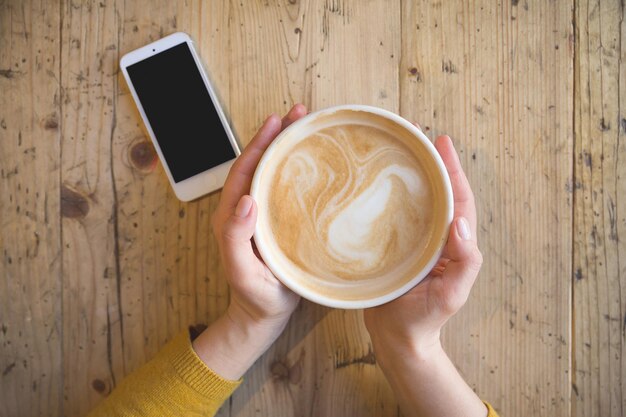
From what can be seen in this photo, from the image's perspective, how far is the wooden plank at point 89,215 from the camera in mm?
901

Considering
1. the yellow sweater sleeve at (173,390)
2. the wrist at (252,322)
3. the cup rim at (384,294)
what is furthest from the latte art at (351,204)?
the yellow sweater sleeve at (173,390)

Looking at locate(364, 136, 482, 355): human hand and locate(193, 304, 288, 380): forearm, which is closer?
locate(364, 136, 482, 355): human hand

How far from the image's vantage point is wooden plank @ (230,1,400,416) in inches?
34.6

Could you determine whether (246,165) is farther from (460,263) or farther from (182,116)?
(460,263)

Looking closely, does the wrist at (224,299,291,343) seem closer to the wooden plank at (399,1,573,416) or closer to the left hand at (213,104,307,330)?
the left hand at (213,104,307,330)

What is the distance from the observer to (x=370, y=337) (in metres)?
0.87

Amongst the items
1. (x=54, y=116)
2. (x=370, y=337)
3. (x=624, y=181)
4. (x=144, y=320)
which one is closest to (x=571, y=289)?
(x=624, y=181)

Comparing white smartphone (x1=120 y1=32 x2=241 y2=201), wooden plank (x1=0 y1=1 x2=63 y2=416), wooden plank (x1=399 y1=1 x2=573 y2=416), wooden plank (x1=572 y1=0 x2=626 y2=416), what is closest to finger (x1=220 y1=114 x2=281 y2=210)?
white smartphone (x1=120 y1=32 x2=241 y2=201)

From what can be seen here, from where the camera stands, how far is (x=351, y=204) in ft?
2.40

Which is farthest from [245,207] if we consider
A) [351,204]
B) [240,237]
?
[351,204]

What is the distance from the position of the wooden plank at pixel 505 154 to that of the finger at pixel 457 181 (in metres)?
0.06

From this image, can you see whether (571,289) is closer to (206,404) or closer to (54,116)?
(206,404)

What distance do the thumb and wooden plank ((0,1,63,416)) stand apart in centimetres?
39

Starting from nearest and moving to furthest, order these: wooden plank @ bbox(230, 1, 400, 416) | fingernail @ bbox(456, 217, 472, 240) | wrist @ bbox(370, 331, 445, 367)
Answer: fingernail @ bbox(456, 217, 472, 240) → wrist @ bbox(370, 331, 445, 367) → wooden plank @ bbox(230, 1, 400, 416)
